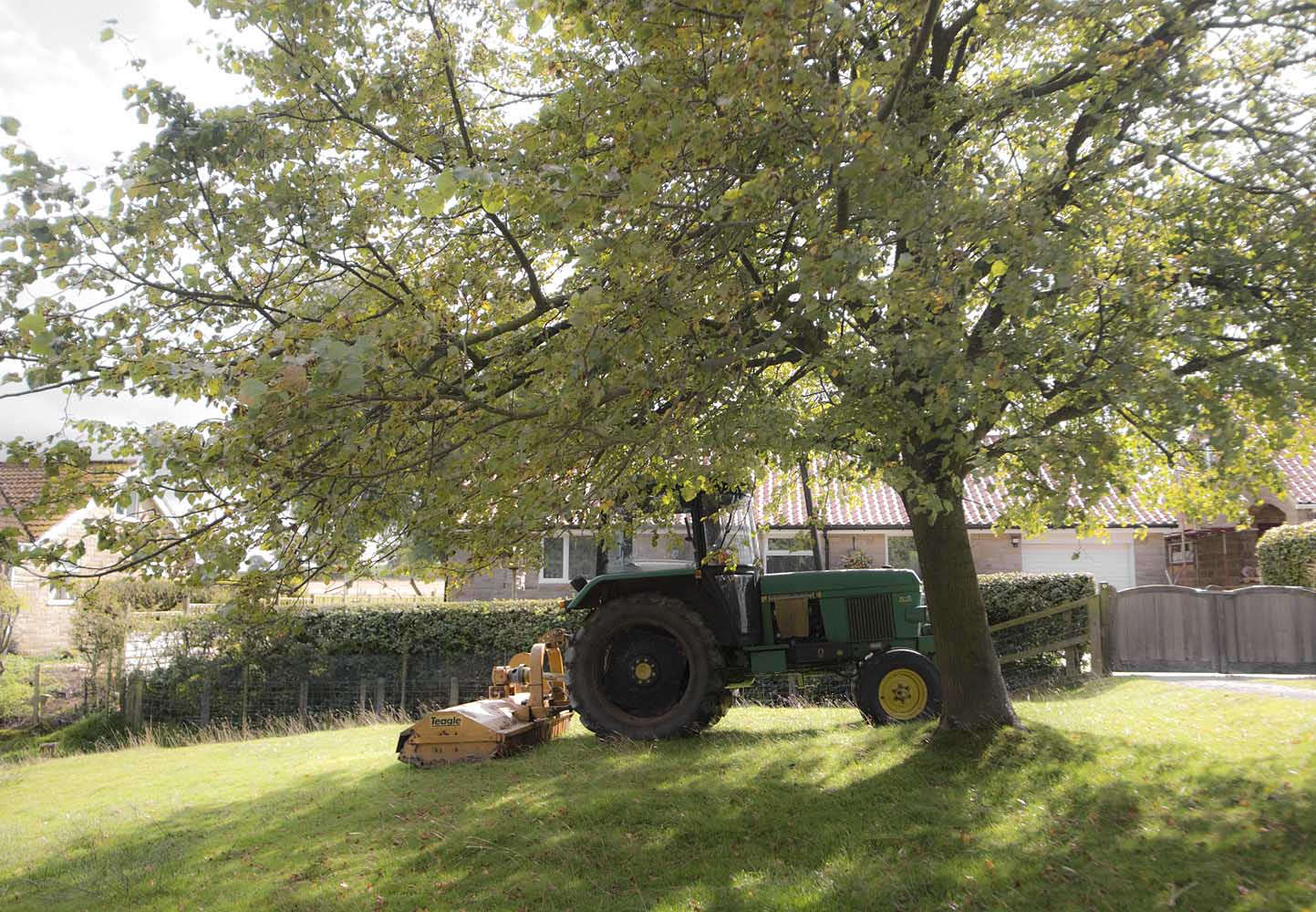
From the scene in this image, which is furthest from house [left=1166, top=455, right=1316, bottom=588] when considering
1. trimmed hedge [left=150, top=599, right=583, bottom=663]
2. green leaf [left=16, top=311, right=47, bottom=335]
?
green leaf [left=16, top=311, right=47, bottom=335]

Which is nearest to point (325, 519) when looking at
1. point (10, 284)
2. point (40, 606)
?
point (10, 284)

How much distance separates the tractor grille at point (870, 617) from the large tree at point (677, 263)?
2.26 meters

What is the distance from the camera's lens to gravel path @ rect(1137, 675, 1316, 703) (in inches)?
442

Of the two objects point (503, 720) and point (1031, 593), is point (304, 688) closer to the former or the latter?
point (503, 720)

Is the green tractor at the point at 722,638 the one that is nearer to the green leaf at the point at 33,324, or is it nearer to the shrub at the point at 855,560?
the green leaf at the point at 33,324

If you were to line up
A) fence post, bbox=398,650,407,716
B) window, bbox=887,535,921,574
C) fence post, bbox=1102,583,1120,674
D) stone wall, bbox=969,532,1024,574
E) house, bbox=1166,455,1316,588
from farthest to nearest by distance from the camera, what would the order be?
house, bbox=1166,455,1316,588 < stone wall, bbox=969,532,1024,574 < window, bbox=887,535,921,574 < fence post, bbox=398,650,407,716 < fence post, bbox=1102,583,1120,674

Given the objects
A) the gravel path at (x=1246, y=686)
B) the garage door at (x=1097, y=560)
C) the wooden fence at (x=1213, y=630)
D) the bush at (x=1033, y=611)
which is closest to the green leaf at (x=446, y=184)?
the gravel path at (x=1246, y=686)

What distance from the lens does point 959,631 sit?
832 cm

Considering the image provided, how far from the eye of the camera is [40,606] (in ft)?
76.2

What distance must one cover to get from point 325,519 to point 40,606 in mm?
21714

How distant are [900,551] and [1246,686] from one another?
359 inches

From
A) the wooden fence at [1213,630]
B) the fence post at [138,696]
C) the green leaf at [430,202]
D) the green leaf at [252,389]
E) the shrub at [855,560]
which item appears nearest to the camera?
the green leaf at [252,389]

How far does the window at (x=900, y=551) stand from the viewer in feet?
69.7

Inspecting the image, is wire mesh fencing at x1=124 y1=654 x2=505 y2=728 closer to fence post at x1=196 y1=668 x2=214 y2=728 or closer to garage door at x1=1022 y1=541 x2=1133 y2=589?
fence post at x1=196 y1=668 x2=214 y2=728
